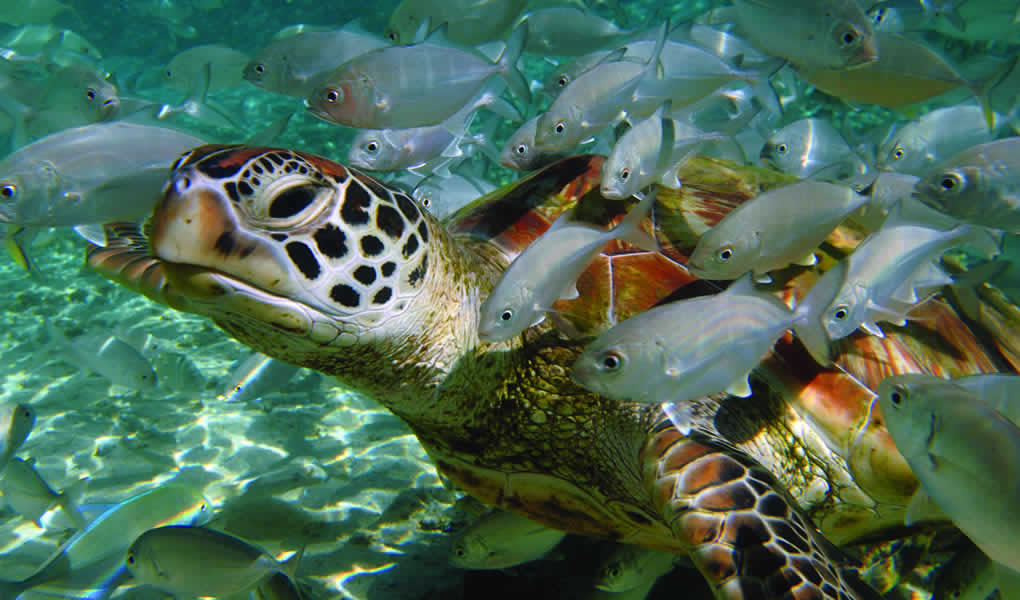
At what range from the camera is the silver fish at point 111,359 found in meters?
3.12

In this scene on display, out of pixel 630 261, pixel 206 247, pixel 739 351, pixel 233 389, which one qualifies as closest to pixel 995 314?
pixel 630 261

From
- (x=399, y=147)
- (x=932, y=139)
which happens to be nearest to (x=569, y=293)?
(x=399, y=147)

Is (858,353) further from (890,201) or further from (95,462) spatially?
(95,462)

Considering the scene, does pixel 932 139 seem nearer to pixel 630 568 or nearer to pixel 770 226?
pixel 770 226

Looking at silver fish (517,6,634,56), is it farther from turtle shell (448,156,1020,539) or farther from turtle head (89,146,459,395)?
turtle head (89,146,459,395)

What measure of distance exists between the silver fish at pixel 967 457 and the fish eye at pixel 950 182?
0.79m

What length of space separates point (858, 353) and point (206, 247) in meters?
2.10

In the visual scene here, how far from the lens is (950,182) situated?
160 cm

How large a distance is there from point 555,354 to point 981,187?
1346mm

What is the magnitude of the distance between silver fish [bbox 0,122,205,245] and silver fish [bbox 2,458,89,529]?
3.29 feet

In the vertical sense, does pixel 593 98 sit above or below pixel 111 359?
above

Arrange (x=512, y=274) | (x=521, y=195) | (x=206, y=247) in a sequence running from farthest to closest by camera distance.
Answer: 1. (x=521, y=195)
2. (x=512, y=274)
3. (x=206, y=247)

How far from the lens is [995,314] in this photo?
8.26 ft

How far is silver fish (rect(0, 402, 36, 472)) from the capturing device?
85.1 inches
